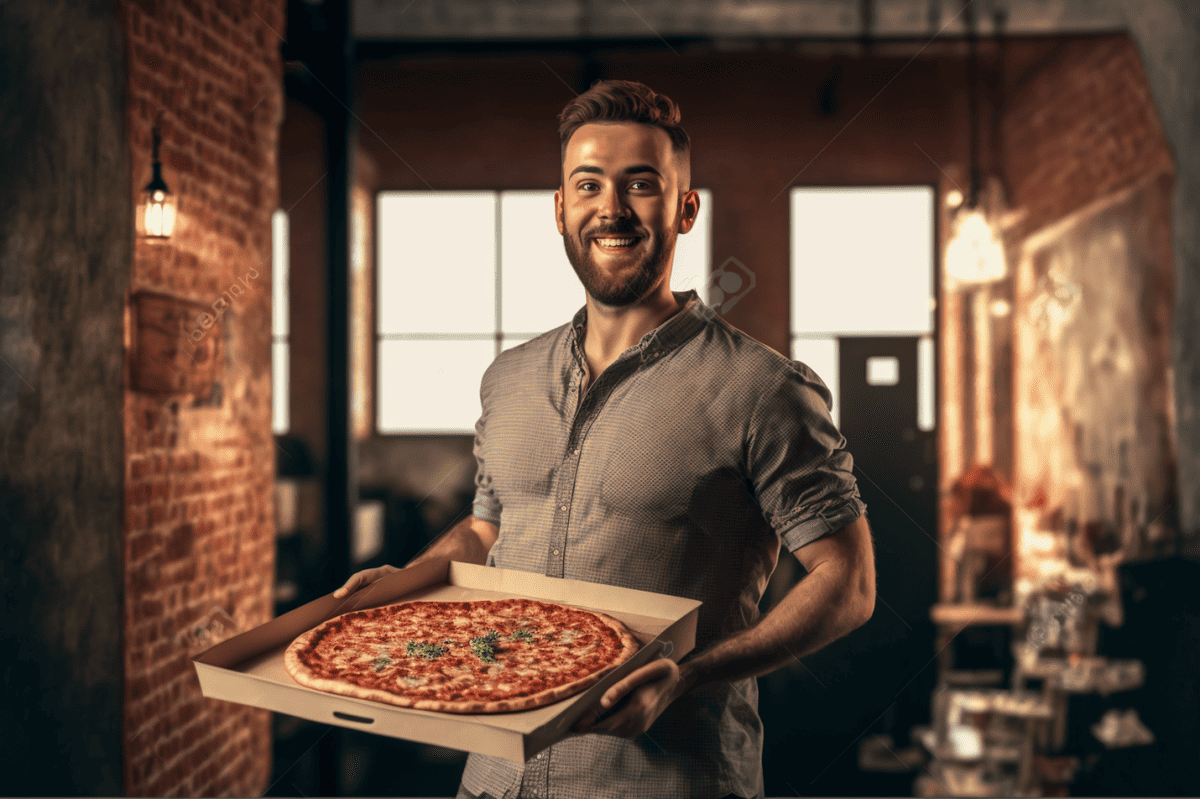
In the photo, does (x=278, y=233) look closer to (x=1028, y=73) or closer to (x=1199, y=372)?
(x=1028, y=73)

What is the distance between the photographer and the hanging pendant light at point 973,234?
260 centimetres

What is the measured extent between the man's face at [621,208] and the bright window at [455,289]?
3.71ft

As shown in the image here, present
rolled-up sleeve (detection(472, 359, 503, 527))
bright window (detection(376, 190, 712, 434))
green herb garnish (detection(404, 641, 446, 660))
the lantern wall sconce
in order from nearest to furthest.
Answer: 1. green herb garnish (detection(404, 641, 446, 660))
2. rolled-up sleeve (detection(472, 359, 503, 527))
3. the lantern wall sconce
4. bright window (detection(376, 190, 712, 434))

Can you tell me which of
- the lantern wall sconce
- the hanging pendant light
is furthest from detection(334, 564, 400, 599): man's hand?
the hanging pendant light

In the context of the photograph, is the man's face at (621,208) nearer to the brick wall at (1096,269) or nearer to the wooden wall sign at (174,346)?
the wooden wall sign at (174,346)

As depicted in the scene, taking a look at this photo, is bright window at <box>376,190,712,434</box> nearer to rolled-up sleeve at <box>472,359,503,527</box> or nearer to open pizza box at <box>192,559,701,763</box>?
rolled-up sleeve at <box>472,359,503,527</box>

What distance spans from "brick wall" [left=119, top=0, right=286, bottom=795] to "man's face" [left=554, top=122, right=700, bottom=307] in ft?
4.61

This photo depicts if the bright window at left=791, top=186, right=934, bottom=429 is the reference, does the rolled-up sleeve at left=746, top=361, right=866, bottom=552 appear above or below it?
below

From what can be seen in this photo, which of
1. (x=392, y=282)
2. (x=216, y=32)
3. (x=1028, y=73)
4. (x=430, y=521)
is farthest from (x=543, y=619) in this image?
(x=1028, y=73)

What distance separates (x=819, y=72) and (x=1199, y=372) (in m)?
1.46

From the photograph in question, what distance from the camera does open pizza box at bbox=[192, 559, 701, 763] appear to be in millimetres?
927

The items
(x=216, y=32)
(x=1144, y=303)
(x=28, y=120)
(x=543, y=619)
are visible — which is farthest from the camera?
(x=1144, y=303)

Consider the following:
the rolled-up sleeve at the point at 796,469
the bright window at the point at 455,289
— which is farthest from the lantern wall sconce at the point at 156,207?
the rolled-up sleeve at the point at 796,469

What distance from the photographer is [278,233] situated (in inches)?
102
